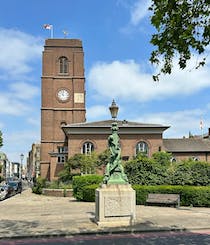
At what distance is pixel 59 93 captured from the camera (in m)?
59.3

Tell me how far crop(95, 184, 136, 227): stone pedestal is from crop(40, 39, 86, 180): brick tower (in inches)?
1636

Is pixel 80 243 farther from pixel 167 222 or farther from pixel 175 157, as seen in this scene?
pixel 175 157

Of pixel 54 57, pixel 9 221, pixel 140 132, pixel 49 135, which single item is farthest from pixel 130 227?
→ pixel 54 57

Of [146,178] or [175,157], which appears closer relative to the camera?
[146,178]

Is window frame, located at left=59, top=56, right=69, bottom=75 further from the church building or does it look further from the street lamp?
the street lamp

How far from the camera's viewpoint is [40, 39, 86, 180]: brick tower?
56562 mm

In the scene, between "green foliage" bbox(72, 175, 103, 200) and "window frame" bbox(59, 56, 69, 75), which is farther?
"window frame" bbox(59, 56, 69, 75)

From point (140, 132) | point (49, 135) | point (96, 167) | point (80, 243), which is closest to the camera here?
point (80, 243)

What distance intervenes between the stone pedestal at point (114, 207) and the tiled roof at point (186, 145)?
132ft

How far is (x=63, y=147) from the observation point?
2148 inches

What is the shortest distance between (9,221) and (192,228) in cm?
737

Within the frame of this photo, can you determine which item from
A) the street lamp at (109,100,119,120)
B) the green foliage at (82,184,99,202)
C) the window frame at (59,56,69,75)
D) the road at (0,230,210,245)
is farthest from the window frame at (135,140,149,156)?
the road at (0,230,210,245)

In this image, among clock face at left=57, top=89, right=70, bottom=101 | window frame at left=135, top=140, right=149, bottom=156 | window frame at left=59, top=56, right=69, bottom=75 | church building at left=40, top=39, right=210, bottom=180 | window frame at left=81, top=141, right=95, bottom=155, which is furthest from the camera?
window frame at left=59, top=56, right=69, bottom=75

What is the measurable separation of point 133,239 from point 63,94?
49933 mm
